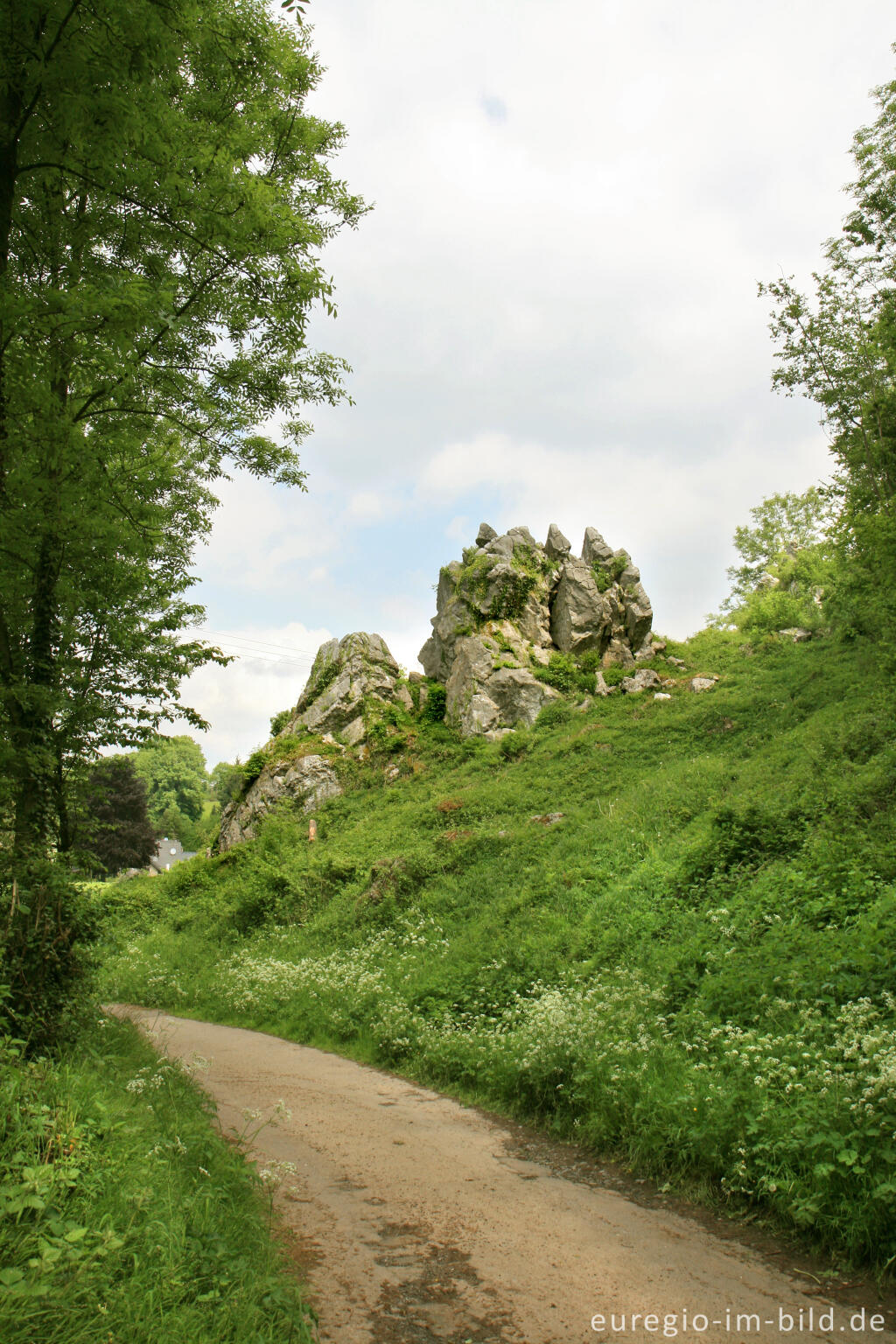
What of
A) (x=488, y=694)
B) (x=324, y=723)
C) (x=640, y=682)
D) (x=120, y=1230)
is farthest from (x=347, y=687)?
(x=120, y=1230)

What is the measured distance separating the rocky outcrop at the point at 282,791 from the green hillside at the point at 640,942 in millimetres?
2627

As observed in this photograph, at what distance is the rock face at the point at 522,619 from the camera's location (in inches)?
1080

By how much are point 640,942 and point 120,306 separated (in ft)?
28.2

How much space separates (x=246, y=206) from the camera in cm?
625

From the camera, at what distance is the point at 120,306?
524cm

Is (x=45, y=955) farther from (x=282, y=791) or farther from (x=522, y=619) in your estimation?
(x=522, y=619)

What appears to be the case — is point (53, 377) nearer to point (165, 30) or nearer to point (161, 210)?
point (161, 210)

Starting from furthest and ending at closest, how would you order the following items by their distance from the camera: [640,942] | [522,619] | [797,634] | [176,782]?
[176,782] → [522,619] → [797,634] → [640,942]

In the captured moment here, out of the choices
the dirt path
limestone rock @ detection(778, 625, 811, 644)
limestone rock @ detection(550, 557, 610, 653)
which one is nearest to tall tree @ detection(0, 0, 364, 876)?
the dirt path

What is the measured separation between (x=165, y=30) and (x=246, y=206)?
5.15 ft

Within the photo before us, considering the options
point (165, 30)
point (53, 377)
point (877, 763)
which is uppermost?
point (165, 30)

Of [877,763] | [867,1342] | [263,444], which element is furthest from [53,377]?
[877,763]

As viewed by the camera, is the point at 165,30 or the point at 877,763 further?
the point at 877,763

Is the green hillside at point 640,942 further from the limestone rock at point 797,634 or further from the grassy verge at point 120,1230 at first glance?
the limestone rock at point 797,634
